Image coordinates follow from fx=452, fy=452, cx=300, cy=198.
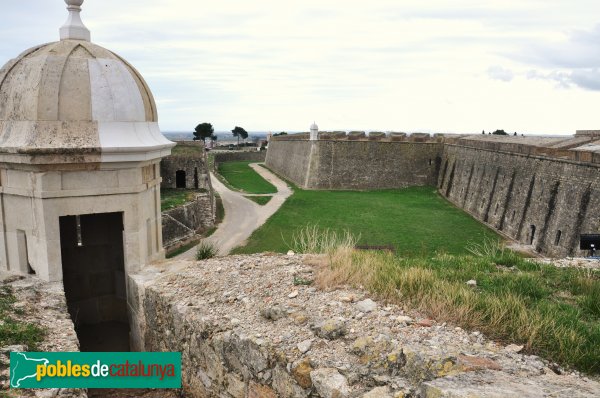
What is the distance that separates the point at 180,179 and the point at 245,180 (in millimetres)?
10686

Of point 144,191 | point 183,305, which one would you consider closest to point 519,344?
point 183,305

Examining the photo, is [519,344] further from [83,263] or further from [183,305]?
[83,263]

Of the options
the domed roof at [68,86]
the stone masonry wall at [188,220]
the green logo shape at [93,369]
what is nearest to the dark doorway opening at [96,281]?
the domed roof at [68,86]

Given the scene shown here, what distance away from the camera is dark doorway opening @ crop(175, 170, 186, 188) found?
24312 millimetres

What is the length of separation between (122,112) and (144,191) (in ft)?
2.84

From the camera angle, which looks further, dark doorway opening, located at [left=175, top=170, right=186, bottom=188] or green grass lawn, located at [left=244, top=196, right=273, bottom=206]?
green grass lawn, located at [left=244, top=196, right=273, bottom=206]

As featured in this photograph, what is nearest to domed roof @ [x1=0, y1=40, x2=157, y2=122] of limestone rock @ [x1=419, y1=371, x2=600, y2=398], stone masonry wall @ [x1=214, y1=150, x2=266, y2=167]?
limestone rock @ [x1=419, y1=371, x2=600, y2=398]

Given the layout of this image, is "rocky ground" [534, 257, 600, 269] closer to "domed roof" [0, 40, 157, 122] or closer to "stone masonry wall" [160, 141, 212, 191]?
"domed roof" [0, 40, 157, 122]

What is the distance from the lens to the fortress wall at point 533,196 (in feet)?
46.3

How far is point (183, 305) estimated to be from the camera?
417cm

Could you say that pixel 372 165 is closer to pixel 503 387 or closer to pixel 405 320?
pixel 405 320

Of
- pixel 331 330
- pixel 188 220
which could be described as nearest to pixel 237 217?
pixel 188 220

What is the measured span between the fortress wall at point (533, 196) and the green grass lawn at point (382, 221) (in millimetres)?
924

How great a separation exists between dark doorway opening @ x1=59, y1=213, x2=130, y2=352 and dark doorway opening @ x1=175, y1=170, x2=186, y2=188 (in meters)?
18.8
